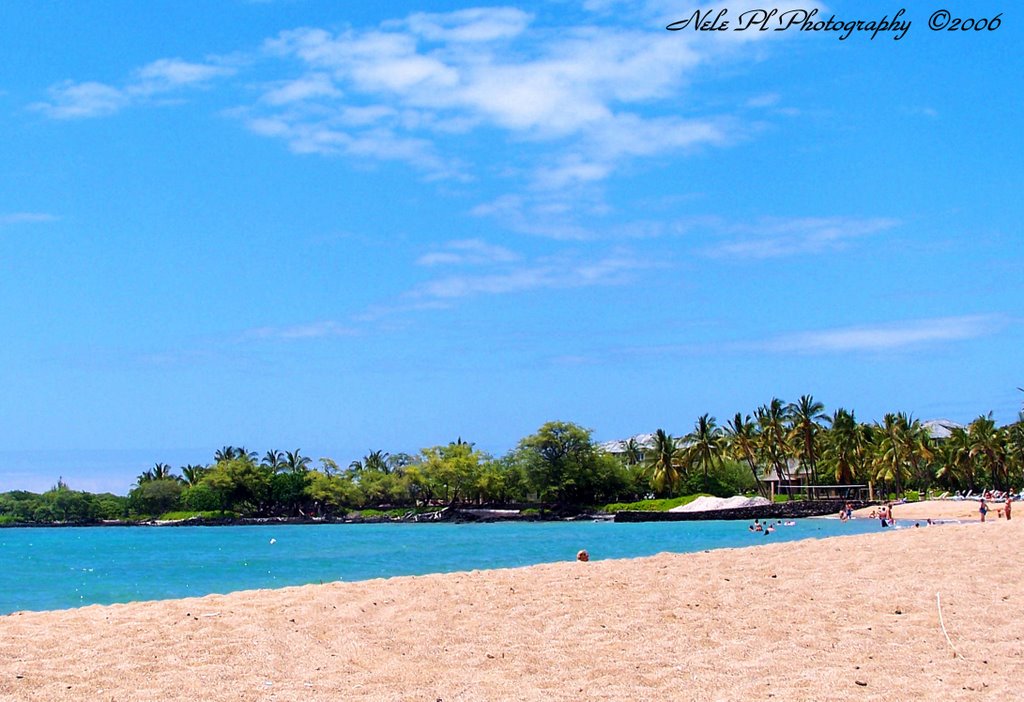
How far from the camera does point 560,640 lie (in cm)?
1032

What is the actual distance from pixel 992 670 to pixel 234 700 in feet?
20.7

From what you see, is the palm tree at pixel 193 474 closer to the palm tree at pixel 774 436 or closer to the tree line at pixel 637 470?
the tree line at pixel 637 470

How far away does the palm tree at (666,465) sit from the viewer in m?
99.6

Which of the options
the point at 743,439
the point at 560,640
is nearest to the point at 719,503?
the point at 743,439

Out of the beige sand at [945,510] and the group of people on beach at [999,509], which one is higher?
the group of people on beach at [999,509]

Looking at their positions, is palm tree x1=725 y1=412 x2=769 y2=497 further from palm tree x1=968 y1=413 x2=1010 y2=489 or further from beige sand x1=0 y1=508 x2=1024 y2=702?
beige sand x1=0 y1=508 x2=1024 y2=702

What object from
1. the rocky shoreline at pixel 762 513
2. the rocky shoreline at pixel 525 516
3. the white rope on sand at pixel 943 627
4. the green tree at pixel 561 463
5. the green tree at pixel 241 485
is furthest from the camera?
the green tree at pixel 241 485

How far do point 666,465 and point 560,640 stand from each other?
91.1 metres

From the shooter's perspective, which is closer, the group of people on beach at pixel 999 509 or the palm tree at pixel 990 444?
the group of people on beach at pixel 999 509

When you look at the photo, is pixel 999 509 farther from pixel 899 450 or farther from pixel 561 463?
pixel 561 463

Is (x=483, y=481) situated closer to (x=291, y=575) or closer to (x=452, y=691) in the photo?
(x=291, y=575)

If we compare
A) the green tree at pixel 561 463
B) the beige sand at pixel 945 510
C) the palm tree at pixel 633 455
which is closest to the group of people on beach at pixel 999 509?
the beige sand at pixel 945 510

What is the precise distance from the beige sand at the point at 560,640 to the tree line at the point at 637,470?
259ft

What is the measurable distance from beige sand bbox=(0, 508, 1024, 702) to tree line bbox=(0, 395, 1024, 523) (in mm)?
79073
